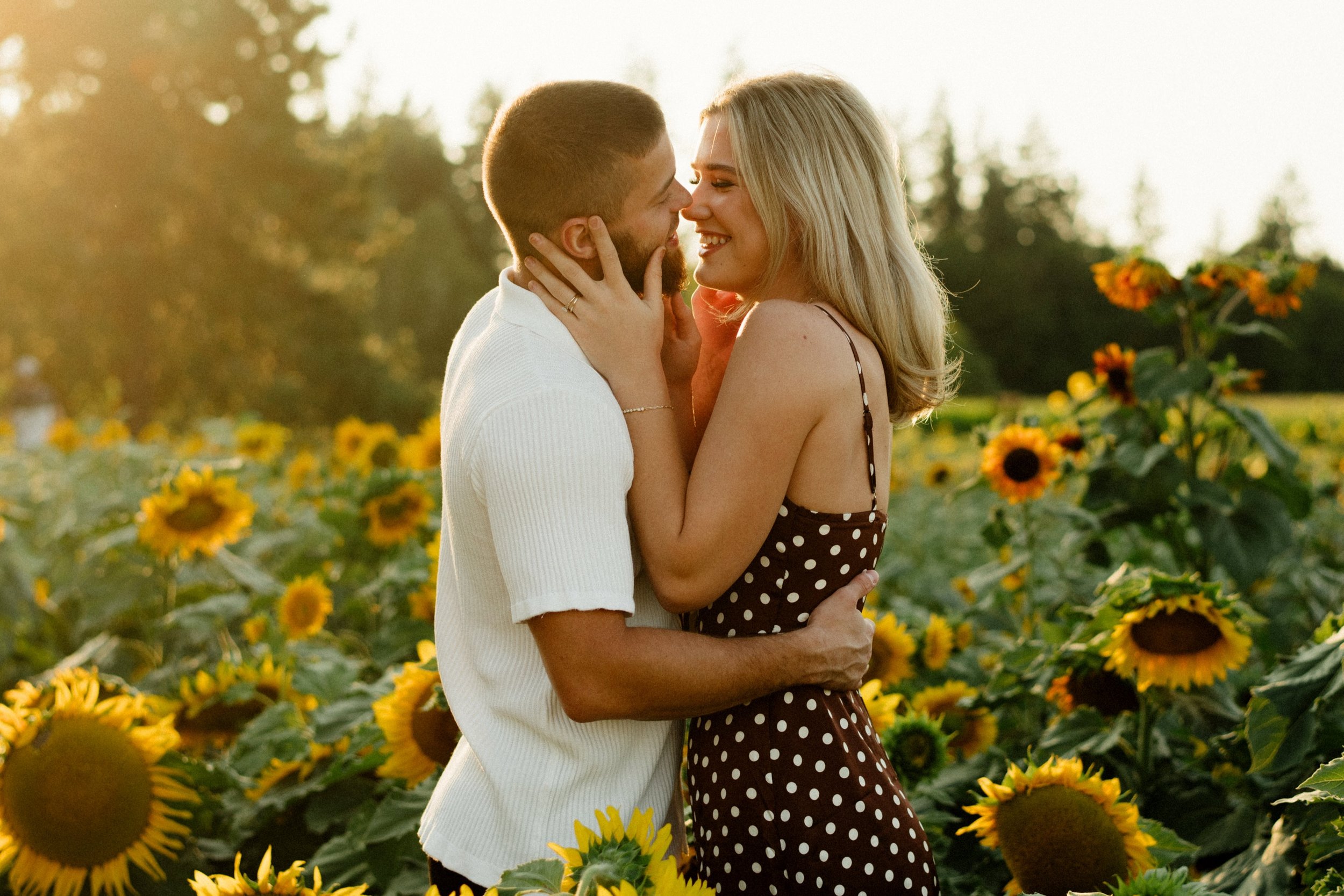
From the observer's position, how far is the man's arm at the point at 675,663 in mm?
1555

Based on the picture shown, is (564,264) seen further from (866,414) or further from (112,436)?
(112,436)

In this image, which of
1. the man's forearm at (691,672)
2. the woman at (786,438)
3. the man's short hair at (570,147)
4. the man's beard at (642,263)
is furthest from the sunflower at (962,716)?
the man's short hair at (570,147)

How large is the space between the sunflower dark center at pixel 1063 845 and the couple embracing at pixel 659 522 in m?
0.20

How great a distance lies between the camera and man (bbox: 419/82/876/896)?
155 centimetres

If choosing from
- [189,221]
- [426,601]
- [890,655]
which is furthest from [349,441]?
[189,221]

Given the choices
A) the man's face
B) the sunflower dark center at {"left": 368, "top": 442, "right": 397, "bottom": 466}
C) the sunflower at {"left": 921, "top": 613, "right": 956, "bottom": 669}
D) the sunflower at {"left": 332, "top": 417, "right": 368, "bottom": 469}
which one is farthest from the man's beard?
the sunflower at {"left": 332, "top": 417, "right": 368, "bottom": 469}

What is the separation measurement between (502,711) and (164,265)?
71.9 feet

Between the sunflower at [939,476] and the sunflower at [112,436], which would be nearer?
the sunflower at [939,476]

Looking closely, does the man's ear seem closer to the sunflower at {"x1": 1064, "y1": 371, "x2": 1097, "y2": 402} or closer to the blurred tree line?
the sunflower at {"x1": 1064, "y1": 371, "x2": 1097, "y2": 402}

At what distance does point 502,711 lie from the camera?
1.74m

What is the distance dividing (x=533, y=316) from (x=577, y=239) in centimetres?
15

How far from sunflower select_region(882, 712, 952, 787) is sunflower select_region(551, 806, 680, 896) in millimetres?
1248

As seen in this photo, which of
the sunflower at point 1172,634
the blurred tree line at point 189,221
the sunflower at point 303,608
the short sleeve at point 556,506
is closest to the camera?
the short sleeve at point 556,506

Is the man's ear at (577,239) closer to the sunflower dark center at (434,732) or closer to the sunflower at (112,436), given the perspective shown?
the sunflower dark center at (434,732)
